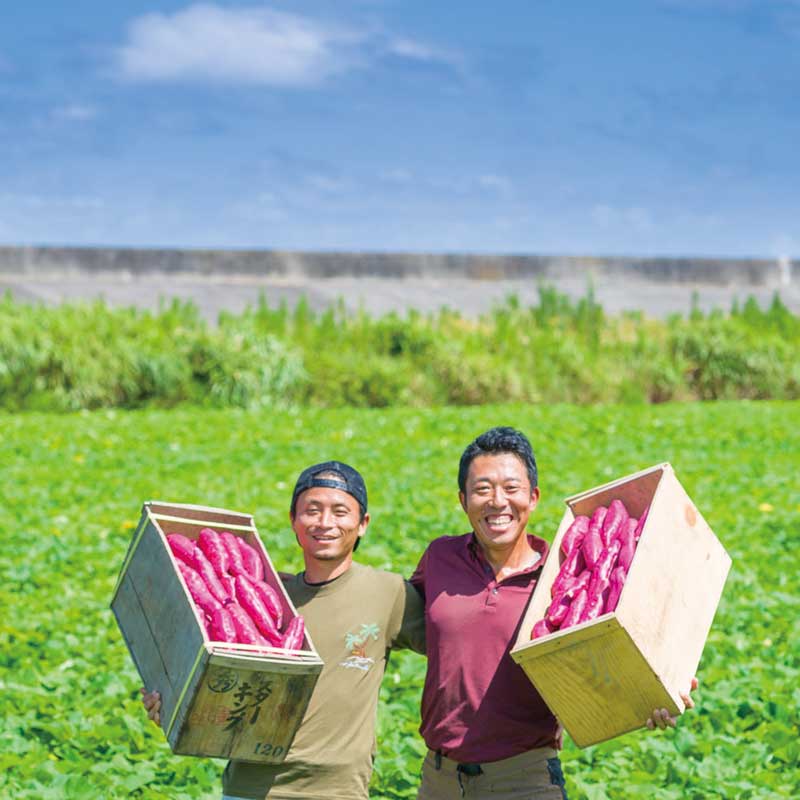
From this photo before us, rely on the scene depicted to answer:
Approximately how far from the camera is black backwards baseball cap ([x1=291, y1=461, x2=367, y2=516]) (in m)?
3.05

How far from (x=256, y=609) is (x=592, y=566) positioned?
0.81 m

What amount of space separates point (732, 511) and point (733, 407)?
808cm

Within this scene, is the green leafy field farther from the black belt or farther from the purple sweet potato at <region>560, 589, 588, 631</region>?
the purple sweet potato at <region>560, 589, 588, 631</region>

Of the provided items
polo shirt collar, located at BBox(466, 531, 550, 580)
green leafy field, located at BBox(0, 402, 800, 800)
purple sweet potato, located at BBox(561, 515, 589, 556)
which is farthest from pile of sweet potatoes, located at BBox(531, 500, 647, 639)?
green leafy field, located at BBox(0, 402, 800, 800)

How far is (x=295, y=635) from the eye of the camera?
2.80 m

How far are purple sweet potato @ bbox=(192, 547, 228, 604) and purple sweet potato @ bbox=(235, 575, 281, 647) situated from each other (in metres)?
0.04

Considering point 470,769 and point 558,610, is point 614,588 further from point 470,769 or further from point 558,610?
point 470,769

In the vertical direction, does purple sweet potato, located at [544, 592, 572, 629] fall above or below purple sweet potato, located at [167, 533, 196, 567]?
below

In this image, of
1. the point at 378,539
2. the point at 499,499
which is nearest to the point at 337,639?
the point at 499,499

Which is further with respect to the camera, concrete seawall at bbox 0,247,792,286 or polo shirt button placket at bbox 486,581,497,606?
concrete seawall at bbox 0,247,792,286

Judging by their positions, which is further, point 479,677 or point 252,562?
point 252,562

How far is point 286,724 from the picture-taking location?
9.14 ft

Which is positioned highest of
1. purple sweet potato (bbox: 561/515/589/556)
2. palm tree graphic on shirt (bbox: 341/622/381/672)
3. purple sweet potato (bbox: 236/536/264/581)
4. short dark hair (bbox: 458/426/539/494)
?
short dark hair (bbox: 458/426/539/494)

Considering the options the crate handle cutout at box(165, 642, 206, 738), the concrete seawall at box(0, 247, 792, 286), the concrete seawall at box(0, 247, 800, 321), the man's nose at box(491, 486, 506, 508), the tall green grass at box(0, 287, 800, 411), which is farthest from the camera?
the concrete seawall at box(0, 247, 792, 286)
